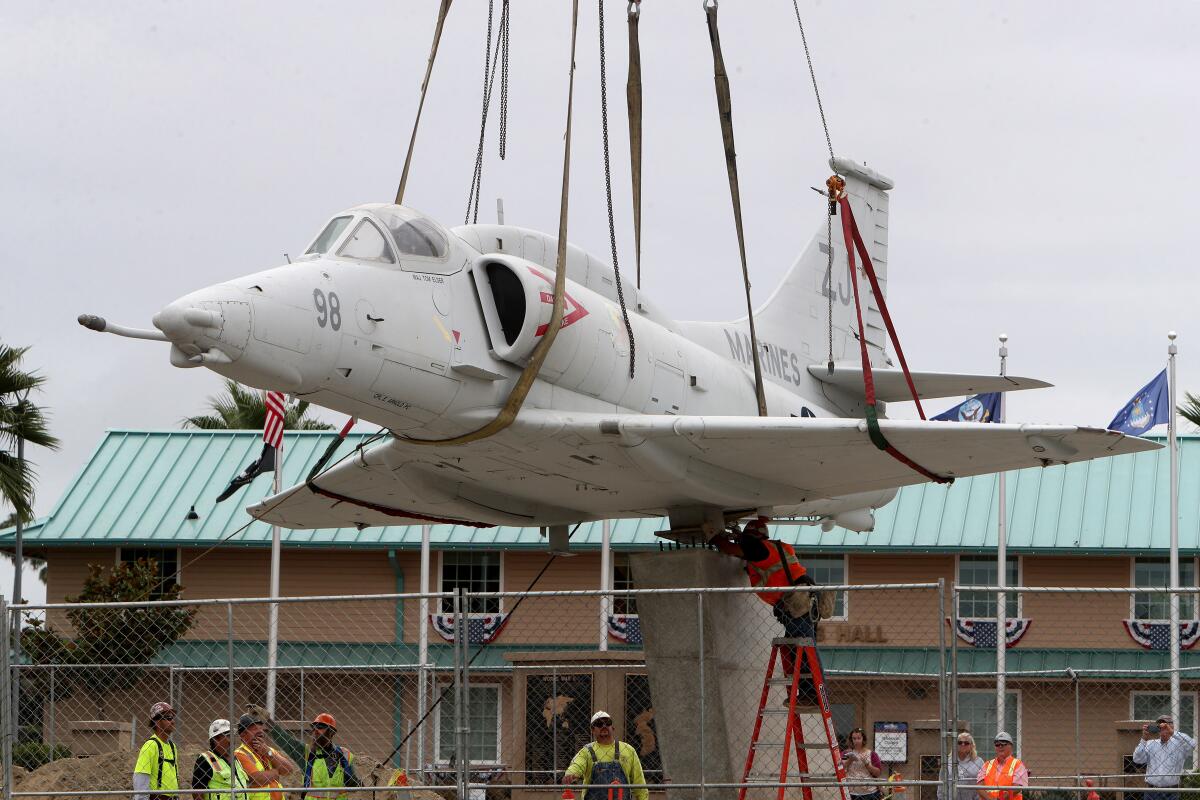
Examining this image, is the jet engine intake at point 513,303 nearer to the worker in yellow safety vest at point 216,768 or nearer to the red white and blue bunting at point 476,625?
the worker in yellow safety vest at point 216,768

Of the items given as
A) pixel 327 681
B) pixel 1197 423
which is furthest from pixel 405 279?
pixel 1197 423

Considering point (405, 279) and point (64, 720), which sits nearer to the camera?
point (405, 279)

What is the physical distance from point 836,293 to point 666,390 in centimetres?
652

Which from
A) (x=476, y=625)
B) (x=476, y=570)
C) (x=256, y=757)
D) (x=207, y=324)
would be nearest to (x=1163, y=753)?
(x=256, y=757)

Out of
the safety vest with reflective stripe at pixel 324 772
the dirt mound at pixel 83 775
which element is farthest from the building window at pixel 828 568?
the safety vest with reflective stripe at pixel 324 772

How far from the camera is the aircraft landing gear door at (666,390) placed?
1496 cm

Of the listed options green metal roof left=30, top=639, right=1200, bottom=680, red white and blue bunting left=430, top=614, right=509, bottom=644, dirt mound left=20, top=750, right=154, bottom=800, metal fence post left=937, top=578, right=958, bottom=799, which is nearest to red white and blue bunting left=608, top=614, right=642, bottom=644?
green metal roof left=30, top=639, right=1200, bottom=680

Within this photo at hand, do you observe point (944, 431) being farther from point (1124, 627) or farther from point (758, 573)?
point (1124, 627)

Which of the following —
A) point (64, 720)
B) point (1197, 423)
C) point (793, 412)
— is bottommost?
point (64, 720)

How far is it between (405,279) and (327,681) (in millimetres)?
19296

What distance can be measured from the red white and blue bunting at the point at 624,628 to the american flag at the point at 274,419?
863 cm

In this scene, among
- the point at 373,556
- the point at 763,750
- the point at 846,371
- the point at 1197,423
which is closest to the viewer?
the point at 763,750

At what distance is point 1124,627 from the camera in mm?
32281

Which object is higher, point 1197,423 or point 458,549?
point 1197,423
